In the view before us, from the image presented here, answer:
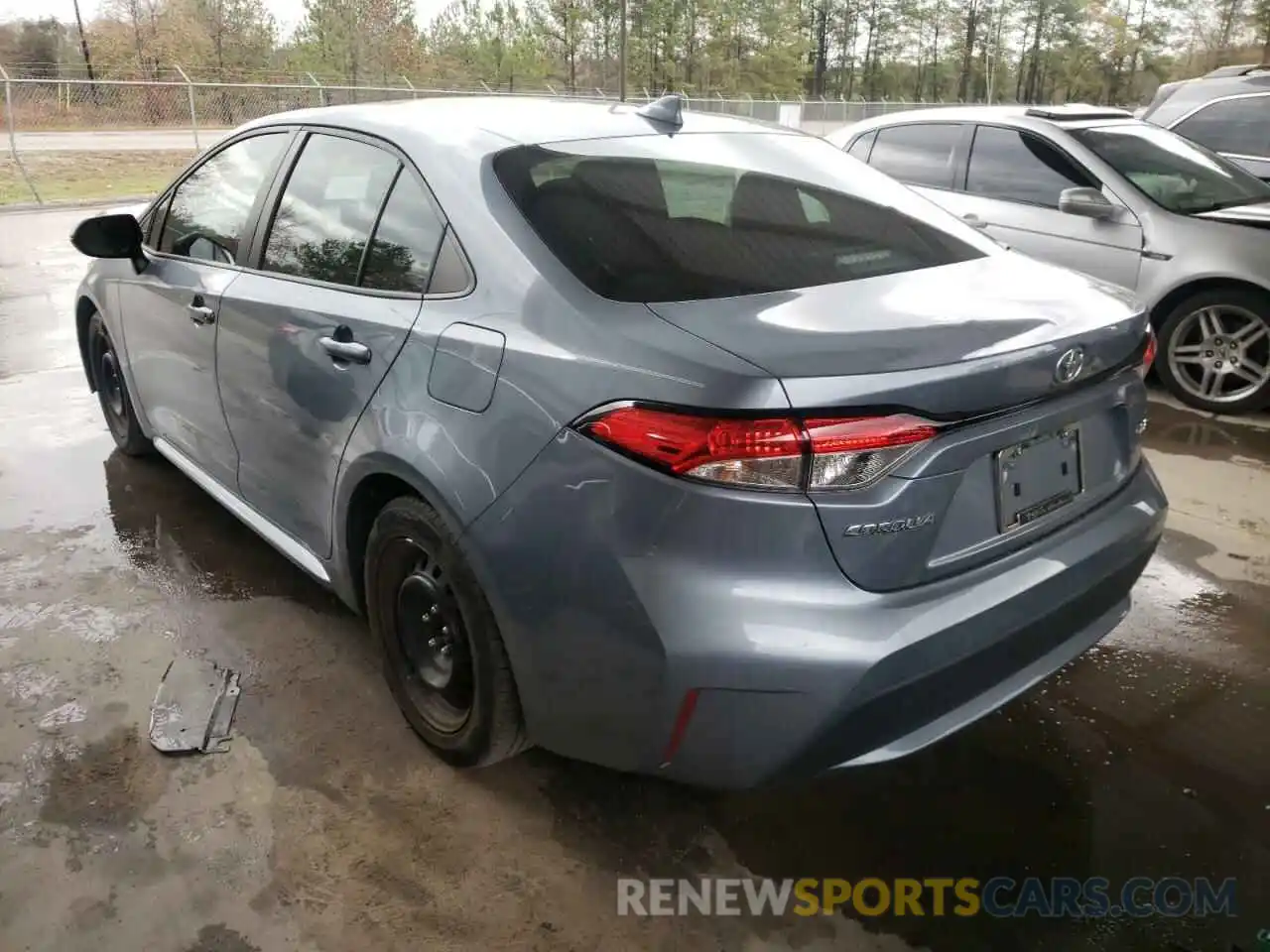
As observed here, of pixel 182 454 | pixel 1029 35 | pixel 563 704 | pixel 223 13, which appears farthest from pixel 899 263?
pixel 223 13

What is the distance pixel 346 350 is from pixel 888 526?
140cm

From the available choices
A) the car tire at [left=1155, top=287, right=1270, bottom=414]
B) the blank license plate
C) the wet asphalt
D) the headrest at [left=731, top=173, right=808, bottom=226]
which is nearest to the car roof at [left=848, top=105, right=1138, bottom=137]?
the car tire at [left=1155, top=287, right=1270, bottom=414]

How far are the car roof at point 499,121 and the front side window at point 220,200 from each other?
20cm

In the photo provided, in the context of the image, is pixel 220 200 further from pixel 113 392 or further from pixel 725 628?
pixel 725 628

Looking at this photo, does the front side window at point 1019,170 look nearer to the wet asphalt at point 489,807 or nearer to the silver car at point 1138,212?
the silver car at point 1138,212

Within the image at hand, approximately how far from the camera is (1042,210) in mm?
5801

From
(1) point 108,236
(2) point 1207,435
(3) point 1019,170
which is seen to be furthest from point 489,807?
(3) point 1019,170

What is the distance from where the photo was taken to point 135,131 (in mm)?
20781

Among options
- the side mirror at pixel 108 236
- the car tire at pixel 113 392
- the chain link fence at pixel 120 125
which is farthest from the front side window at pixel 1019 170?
the chain link fence at pixel 120 125

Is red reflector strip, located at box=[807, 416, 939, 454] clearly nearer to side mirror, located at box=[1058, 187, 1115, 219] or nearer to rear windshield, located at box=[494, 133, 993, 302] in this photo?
rear windshield, located at box=[494, 133, 993, 302]

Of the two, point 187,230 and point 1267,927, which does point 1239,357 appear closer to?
point 1267,927

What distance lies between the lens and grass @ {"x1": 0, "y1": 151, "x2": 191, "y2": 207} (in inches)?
648

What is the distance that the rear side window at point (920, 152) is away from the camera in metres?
6.23

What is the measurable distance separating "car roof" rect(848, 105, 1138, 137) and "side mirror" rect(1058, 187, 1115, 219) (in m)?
0.52
